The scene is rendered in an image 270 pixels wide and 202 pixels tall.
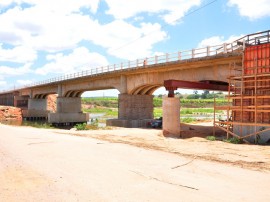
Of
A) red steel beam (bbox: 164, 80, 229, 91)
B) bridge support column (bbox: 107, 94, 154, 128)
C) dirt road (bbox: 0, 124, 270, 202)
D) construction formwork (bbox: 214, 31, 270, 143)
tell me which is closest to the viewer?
dirt road (bbox: 0, 124, 270, 202)

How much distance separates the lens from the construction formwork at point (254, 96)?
2091 cm

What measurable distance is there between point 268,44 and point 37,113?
76.0 meters

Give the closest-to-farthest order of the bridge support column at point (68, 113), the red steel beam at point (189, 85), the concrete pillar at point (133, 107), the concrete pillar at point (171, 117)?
the concrete pillar at point (171, 117), the red steel beam at point (189, 85), the concrete pillar at point (133, 107), the bridge support column at point (68, 113)

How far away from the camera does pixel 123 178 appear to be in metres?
10.8

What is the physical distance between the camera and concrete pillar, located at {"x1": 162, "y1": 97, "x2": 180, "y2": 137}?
26.6 m

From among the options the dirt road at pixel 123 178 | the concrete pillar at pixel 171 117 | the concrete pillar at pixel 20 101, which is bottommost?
the dirt road at pixel 123 178

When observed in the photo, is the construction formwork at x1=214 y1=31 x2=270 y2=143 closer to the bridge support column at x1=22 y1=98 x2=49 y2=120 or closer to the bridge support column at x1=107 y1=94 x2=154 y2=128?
the bridge support column at x1=107 y1=94 x2=154 y2=128

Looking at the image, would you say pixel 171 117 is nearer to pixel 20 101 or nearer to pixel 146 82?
pixel 146 82

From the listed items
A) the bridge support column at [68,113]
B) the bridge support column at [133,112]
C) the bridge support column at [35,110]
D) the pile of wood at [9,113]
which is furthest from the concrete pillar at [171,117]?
the bridge support column at [35,110]

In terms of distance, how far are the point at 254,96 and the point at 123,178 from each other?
46.4ft

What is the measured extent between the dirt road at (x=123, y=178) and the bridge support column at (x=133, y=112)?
2493 centimetres

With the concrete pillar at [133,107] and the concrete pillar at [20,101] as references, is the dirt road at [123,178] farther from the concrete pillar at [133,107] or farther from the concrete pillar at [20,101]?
the concrete pillar at [20,101]

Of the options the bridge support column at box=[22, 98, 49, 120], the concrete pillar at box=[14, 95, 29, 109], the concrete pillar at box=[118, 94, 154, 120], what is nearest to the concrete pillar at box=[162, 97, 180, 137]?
the concrete pillar at box=[118, 94, 154, 120]

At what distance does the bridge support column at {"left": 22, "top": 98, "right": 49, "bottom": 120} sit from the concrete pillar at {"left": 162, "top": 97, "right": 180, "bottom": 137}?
66.2 metres
